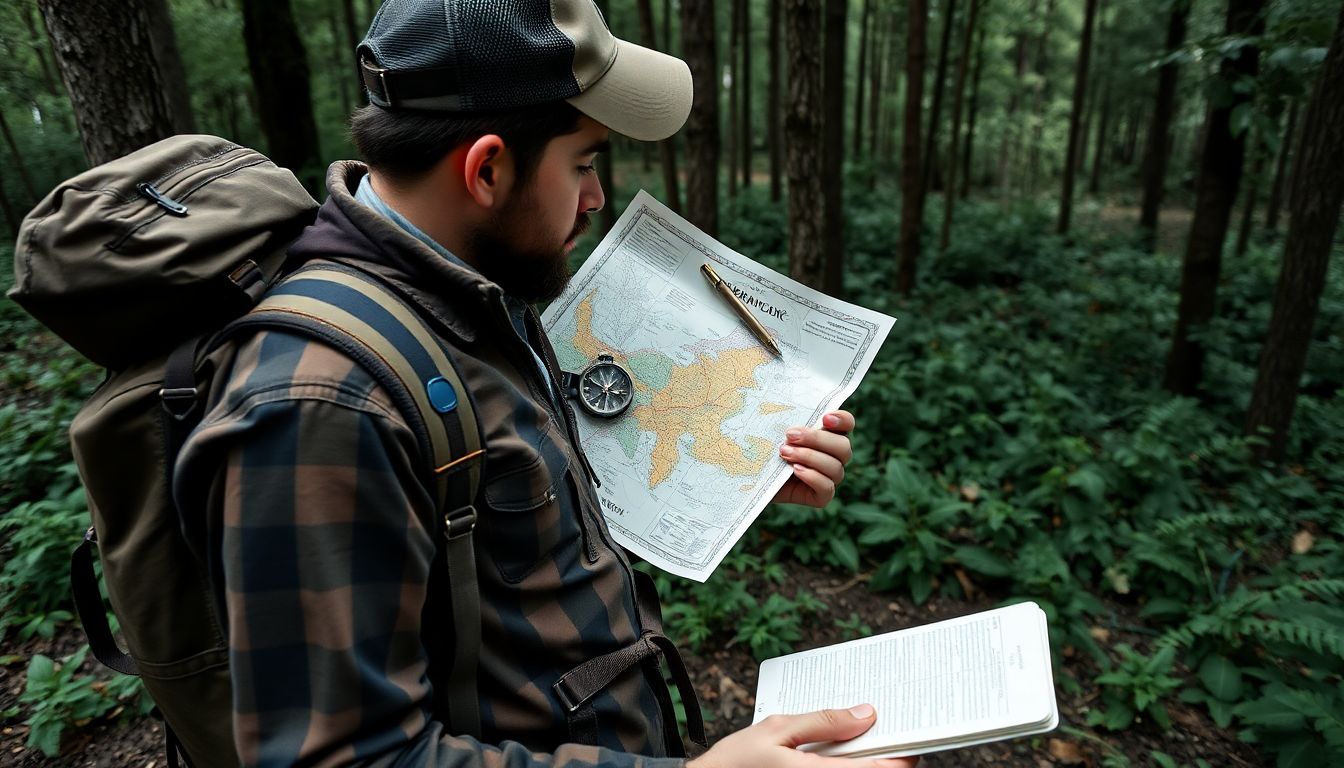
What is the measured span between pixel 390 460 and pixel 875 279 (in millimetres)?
11404

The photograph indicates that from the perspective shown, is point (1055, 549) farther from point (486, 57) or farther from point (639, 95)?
point (486, 57)

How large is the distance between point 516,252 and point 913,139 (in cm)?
939

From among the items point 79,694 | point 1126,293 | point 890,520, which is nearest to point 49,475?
point 79,694

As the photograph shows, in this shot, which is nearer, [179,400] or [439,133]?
[179,400]

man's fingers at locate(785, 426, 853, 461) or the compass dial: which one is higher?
the compass dial

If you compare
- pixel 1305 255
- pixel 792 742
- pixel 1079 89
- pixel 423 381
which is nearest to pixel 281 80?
pixel 423 381

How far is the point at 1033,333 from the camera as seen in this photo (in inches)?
375

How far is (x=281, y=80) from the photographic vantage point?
25.7 feet

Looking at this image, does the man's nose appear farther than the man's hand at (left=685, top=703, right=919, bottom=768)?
Yes

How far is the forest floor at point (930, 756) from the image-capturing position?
292 centimetres

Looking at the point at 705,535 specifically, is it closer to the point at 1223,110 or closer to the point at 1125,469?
the point at 1125,469

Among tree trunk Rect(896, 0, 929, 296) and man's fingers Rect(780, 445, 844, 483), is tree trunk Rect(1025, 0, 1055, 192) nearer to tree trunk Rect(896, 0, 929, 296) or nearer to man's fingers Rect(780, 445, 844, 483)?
tree trunk Rect(896, 0, 929, 296)

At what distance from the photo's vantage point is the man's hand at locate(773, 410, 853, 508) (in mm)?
1629

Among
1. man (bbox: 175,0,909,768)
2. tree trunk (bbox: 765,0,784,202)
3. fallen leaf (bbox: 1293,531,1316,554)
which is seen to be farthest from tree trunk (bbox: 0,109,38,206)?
fallen leaf (bbox: 1293,531,1316,554)
